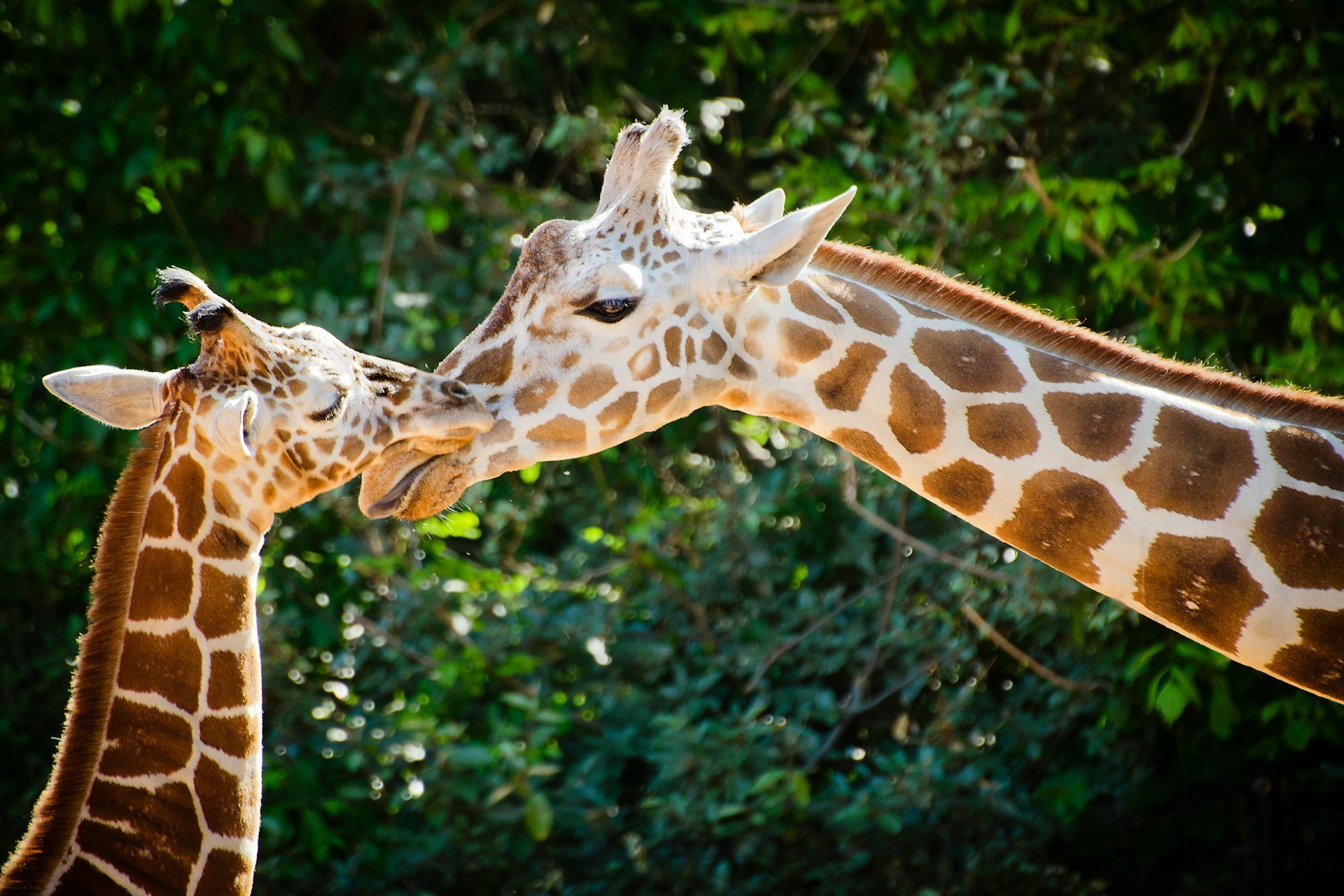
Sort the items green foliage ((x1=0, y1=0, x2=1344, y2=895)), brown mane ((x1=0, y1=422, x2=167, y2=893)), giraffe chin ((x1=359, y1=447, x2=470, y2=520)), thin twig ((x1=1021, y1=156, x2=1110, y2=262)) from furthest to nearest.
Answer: green foliage ((x1=0, y1=0, x2=1344, y2=895)) → thin twig ((x1=1021, y1=156, x2=1110, y2=262)) → giraffe chin ((x1=359, y1=447, x2=470, y2=520)) → brown mane ((x1=0, y1=422, x2=167, y2=893))

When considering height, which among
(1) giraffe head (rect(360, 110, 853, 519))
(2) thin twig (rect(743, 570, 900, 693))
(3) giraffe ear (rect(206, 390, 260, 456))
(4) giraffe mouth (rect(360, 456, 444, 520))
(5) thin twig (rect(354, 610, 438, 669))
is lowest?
(2) thin twig (rect(743, 570, 900, 693))

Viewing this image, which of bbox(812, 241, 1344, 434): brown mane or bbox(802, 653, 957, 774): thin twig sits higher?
bbox(812, 241, 1344, 434): brown mane

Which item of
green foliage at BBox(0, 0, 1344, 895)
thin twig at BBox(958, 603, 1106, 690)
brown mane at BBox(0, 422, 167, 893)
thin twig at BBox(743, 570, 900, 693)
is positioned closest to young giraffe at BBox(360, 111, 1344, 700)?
brown mane at BBox(0, 422, 167, 893)

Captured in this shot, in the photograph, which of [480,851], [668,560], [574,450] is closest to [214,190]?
[668,560]

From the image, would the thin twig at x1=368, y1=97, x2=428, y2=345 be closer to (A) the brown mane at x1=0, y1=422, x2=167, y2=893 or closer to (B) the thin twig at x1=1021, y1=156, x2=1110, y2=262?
(B) the thin twig at x1=1021, y1=156, x2=1110, y2=262

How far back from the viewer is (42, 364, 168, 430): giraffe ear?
2.57 meters

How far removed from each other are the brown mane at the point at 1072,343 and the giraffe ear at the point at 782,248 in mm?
302

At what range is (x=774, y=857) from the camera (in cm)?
536

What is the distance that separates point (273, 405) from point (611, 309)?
757 millimetres

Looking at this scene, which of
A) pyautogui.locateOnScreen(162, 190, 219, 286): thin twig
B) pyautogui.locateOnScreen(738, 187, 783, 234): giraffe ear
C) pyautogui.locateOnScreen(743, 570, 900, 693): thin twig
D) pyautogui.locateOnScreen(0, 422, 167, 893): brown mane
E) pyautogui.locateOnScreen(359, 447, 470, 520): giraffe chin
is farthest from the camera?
pyautogui.locateOnScreen(162, 190, 219, 286): thin twig

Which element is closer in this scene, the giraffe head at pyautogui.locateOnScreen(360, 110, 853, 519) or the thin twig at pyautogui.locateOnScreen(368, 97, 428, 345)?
the giraffe head at pyautogui.locateOnScreen(360, 110, 853, 519)

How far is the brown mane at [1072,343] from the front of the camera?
271cm

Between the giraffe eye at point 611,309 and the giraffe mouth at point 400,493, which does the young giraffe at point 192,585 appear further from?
the giraffe eye at point 611,309

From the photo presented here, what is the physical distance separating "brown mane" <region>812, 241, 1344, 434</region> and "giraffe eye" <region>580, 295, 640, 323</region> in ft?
1.60
